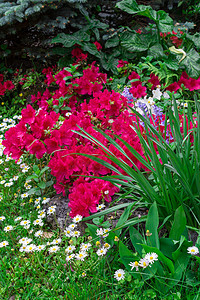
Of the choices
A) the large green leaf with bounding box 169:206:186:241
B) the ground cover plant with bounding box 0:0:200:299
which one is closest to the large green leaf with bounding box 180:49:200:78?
the ground cover plant with bounding box 0:0:200:299

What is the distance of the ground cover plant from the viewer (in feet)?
4.39

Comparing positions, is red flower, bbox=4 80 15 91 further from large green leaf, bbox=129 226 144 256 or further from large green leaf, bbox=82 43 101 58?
large green leaf, bbox=129 226 144 256

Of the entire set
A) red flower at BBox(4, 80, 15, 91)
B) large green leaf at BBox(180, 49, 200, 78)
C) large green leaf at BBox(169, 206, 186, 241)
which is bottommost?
large green leaf at BBox(169, 206, 186, 241)

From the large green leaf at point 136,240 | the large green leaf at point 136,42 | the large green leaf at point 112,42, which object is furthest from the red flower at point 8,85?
the large green leaf at point 136,240

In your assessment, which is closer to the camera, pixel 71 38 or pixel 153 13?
pixel 153 13

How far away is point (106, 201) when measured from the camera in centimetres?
178

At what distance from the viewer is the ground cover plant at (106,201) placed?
4.39 ft

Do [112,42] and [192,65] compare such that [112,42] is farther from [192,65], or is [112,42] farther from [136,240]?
[136,240]

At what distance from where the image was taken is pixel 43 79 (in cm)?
358

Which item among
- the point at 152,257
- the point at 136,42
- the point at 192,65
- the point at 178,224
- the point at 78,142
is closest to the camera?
the point at 152,257

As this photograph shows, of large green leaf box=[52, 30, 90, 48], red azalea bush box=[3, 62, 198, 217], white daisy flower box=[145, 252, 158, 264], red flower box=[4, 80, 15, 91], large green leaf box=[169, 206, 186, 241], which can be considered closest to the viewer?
white daisy flower box=[145, 252, 158, 264]

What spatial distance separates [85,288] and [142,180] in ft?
1.89

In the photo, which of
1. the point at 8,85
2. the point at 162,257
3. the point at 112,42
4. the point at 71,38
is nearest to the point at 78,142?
the point at 162,257

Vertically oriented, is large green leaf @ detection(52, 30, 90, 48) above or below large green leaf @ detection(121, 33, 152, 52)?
above
